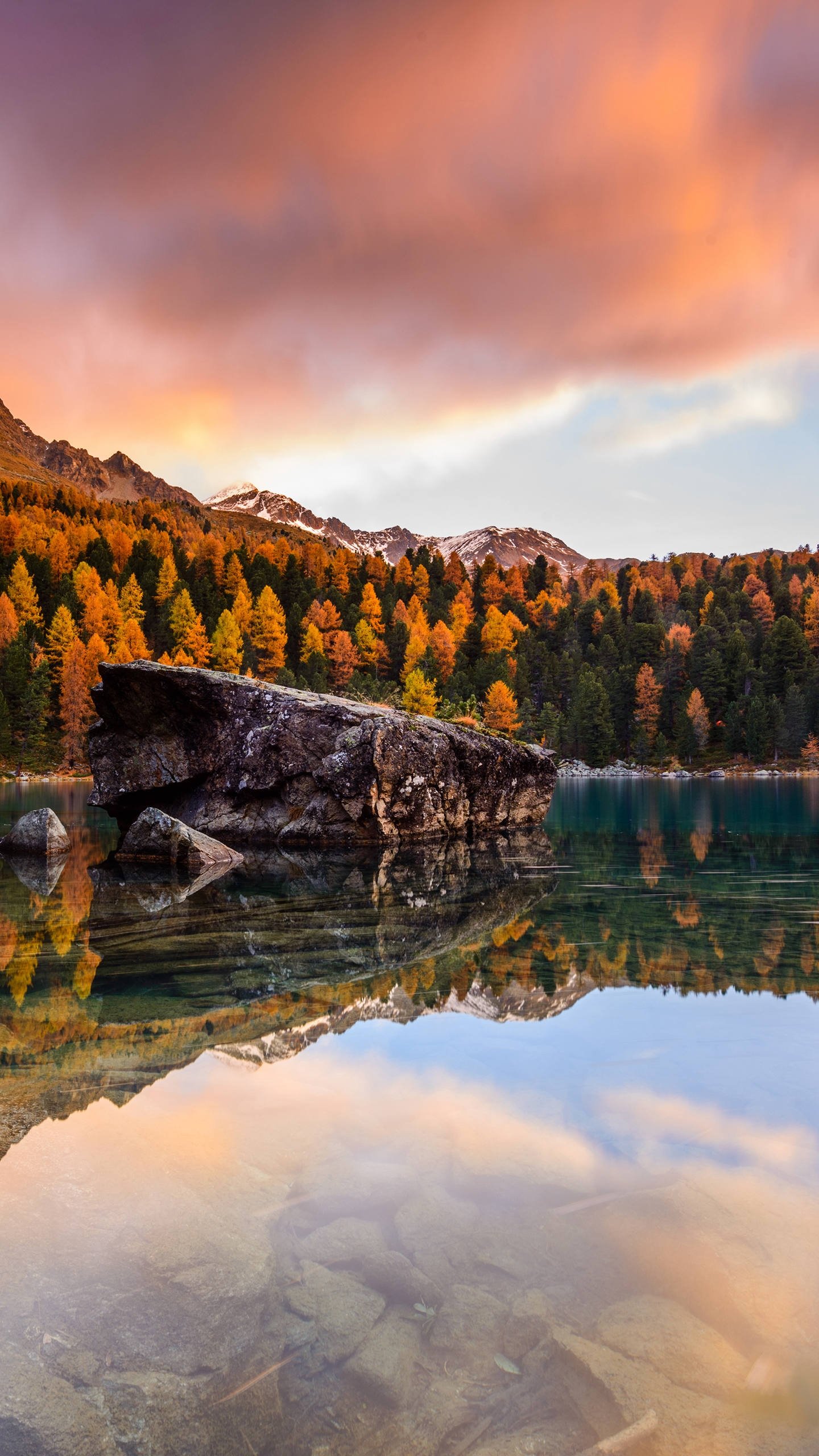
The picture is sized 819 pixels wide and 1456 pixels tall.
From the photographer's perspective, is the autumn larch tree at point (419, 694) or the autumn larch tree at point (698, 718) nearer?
the autumn larch tree at point (419, 694)

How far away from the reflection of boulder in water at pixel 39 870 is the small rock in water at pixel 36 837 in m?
0.27

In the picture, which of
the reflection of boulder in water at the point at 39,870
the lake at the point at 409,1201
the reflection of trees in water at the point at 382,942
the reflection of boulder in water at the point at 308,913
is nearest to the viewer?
the lake at the point at 409,1201

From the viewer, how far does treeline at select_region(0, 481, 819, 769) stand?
274 feet

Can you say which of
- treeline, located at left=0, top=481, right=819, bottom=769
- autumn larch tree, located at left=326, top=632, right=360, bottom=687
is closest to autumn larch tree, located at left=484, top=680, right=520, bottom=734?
treeline, located at left=0, top=481, right=819, bottom=769

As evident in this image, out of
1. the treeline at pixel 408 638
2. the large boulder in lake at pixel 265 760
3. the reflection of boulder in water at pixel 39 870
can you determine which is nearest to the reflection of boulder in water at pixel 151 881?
the reflection of boulder in water at pixel 39 870

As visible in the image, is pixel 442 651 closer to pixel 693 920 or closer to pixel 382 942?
pixel 693 920

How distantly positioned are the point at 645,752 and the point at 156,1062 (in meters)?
110

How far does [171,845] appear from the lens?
677 inches

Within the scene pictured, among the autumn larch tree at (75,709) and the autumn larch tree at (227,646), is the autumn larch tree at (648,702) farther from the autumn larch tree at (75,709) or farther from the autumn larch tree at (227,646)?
the autumn larch tree at (75,709)

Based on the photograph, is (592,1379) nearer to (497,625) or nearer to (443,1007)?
(443,1007)

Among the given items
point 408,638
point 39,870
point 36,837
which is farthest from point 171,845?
point 408,638

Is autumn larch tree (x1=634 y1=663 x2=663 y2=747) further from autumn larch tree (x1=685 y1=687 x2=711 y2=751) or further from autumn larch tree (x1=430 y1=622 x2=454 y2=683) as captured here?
autumn larch tree (x1=430 y1=622 x2=454 y2=683)

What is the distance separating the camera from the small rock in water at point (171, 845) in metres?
17.0

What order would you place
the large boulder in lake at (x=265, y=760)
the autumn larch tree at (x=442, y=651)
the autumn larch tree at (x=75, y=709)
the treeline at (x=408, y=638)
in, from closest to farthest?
the large boulder in lake at (x=265, y=760) < the autumn larch tree at (x=75, y=709) < the treeline at (x=408, y=638) < the autumn larch tree at (x=442, y=651)
